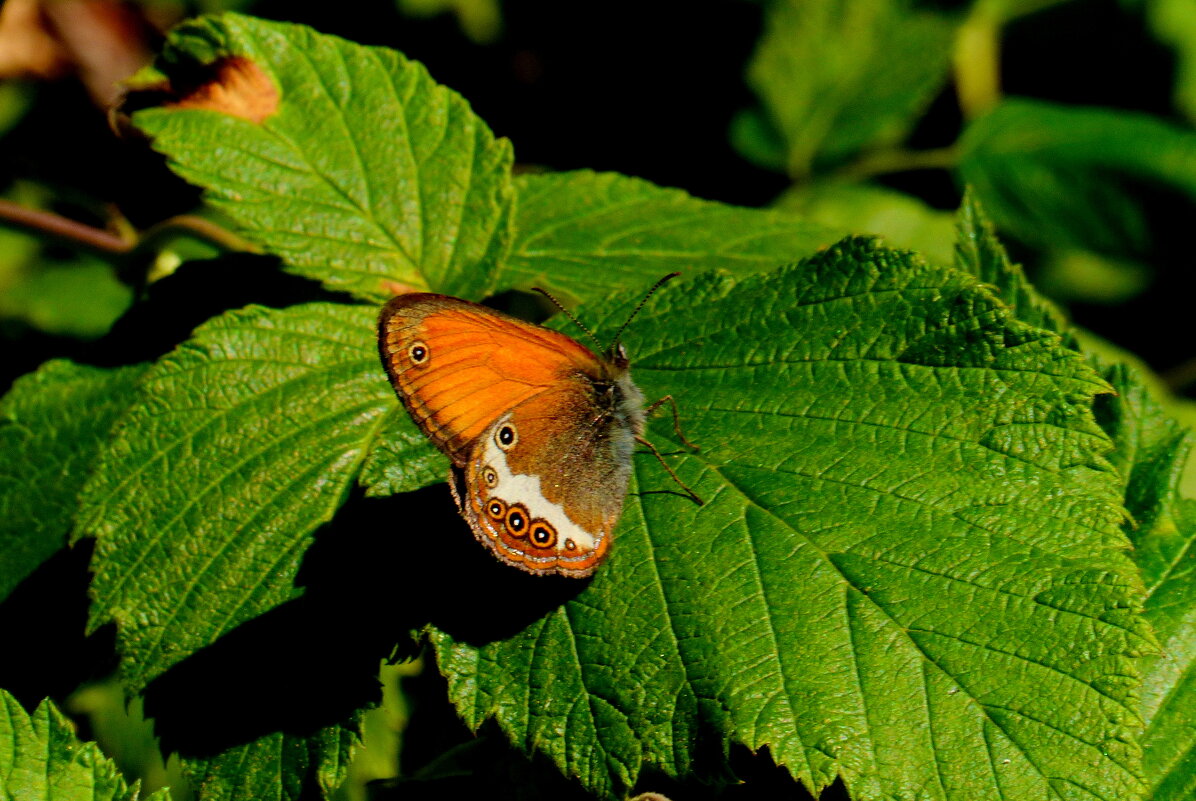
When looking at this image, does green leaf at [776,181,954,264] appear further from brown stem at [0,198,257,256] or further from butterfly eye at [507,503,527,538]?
butterfly eye at [507,503,527,538]

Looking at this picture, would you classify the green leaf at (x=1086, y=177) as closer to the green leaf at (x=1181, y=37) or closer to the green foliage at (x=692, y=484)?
the green leaf at (x=1181, y=37)

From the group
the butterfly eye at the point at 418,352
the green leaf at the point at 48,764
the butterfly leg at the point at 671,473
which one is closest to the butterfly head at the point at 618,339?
the butterfly leg at the point at 671,473

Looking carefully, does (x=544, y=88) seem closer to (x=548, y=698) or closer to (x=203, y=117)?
(x=203, y=117)

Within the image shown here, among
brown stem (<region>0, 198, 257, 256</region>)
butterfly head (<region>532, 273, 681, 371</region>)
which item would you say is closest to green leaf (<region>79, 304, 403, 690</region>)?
butterfly head (<region>532, 273, 681, 371</region>)

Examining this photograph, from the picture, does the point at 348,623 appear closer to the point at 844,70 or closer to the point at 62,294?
the point at 62,294

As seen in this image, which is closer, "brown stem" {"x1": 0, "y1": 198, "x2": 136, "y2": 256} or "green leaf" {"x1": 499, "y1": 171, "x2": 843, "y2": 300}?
"green leaf" {"x1": 499, "y1": 171, "x2": 843, "y2": 300}

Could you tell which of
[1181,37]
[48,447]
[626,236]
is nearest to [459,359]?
[626,236]

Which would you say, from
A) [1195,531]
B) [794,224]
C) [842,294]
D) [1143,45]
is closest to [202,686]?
[842,294]

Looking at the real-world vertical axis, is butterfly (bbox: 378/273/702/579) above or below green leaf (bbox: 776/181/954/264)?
above
